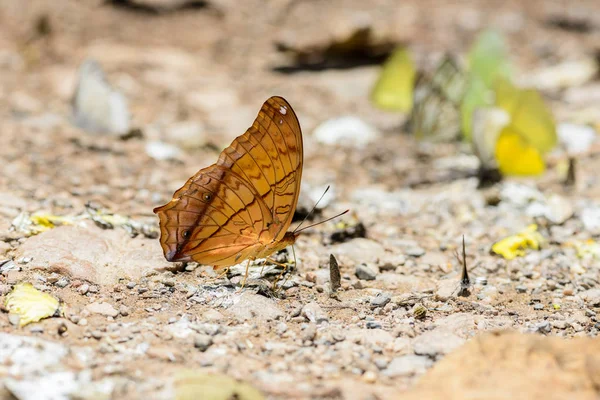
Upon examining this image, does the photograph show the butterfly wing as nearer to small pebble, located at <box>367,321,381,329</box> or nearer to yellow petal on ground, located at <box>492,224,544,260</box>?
small pebble, located at <box>367,321,381,329</box>

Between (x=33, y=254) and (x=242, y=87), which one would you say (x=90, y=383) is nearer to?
(x=33, y=254)

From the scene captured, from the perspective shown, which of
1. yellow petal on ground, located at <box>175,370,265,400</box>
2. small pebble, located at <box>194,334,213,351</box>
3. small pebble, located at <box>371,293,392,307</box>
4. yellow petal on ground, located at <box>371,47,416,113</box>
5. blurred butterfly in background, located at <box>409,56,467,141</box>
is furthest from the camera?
yellow petal on ground, located at <box>371,47,416,113</box>

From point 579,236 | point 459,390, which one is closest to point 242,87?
point 579,236

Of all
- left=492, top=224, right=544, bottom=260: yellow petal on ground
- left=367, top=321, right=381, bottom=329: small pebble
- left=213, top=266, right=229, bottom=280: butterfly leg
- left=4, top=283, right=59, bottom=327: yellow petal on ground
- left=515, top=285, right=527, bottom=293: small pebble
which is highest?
left=492, top=224, right=544, bottom=260: yellow petal on ground

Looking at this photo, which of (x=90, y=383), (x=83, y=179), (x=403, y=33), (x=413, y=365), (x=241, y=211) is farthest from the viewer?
(x=403, y=33)

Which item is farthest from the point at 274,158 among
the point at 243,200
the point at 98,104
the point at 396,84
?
the point at 396,84

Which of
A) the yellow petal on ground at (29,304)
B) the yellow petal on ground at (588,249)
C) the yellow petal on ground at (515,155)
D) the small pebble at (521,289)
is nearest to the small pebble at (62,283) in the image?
the yellow petal on ground at (29,304)

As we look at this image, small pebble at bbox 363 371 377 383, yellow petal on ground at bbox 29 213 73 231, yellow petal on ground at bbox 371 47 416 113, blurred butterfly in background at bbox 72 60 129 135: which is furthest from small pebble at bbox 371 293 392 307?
yellow petal on ground at bbox 371 47 416 113
